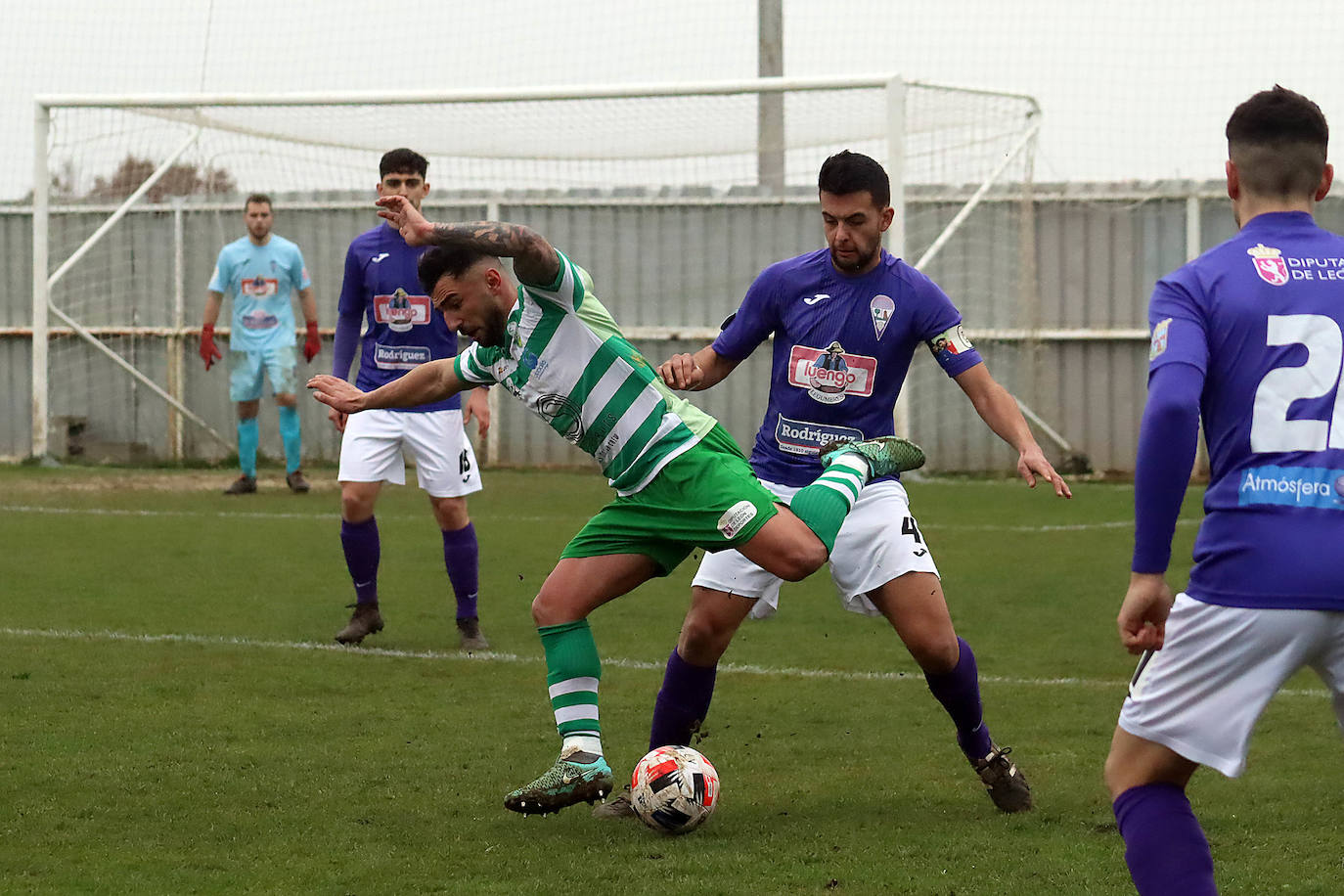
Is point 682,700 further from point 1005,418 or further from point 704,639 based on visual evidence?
point 1005,418

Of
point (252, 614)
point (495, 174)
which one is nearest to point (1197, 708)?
point (252, 614)

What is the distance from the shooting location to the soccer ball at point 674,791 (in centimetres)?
473

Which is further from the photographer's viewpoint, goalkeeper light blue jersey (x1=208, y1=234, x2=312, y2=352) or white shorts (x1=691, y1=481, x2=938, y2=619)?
goalkeeper light blue jersey (x1=208, y1=234, x2=312, y2=352)

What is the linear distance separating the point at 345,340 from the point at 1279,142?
5.67 m

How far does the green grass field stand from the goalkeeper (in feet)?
11.5

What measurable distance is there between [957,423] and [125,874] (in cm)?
1256

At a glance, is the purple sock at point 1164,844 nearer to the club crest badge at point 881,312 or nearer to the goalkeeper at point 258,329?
the club crest badge at point 881,312

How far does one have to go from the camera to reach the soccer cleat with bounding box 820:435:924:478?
17.2ft

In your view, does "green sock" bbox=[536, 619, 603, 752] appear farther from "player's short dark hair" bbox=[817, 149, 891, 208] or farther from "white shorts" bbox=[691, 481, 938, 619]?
"player's short dark hair" bbox=[817, 149, 891, 208]

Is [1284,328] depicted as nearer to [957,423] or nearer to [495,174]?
[957,423]

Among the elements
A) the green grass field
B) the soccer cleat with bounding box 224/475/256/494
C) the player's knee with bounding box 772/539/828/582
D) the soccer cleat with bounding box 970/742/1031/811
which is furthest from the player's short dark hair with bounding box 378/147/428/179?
the soccer cleat with bounding box 224/475/256/494

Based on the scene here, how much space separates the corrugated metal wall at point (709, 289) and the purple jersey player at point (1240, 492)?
12.3 m

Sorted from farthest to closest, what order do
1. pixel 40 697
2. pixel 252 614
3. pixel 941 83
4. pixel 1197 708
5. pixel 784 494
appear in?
1. pixel 941 83
2. pixel 252 614
3. pixel 40 697
4. pixel 784 494
5. pixel 1197 708

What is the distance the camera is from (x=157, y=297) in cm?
1788
